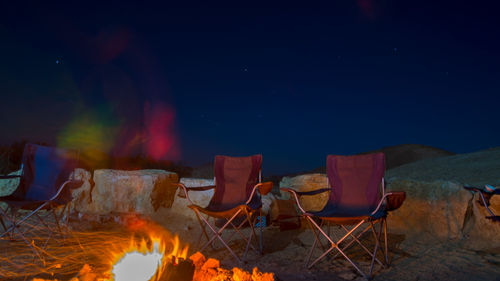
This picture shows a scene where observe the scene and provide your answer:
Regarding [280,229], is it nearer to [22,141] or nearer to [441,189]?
[441,189]

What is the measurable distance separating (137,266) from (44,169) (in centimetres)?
221

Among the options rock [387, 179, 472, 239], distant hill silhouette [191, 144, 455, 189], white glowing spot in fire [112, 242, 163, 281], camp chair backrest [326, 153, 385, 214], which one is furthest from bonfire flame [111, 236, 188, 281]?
distant hill silhouette [191, 144, 455, 189]

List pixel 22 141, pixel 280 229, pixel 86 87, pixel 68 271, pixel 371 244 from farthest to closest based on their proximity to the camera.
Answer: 1. pixel 22 141
2. pixel 86 87
3. pixel 280 229
4. pixel 371 244
5. pixel 68 271

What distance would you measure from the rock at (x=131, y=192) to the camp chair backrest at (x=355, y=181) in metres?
2.32

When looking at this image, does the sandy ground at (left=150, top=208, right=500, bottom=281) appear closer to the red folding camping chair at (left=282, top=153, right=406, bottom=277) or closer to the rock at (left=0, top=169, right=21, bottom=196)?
the red folding camping chair at (left=282, top=153, right=406, bottom=277)

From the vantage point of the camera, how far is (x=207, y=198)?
4.27 m

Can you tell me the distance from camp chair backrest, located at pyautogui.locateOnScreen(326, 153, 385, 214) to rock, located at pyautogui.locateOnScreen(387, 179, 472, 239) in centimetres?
77

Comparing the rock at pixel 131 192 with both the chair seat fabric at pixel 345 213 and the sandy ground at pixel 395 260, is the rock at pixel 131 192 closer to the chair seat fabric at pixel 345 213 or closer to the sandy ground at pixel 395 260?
the sandy ground at pixel 395 260

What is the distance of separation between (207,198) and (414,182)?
241 centimetres

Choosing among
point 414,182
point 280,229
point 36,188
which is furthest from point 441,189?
point 36,188

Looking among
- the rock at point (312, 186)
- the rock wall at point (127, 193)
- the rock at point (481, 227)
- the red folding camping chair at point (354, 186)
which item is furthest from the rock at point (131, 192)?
the rock at point (481, 227)

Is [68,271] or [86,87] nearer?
[68,271]

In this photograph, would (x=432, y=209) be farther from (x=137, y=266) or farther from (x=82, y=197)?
(x=82, y=197)

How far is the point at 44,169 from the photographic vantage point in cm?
343
